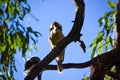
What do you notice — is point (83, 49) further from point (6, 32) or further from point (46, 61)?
point (6, 32)

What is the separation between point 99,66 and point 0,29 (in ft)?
3.65

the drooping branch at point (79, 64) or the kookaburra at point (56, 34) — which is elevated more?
the kookaburra at point (56, 34)

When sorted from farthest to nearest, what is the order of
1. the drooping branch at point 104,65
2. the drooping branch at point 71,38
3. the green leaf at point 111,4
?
the green leaf at point 111,4 → the drooping branch at point 71,38 → the drooping branch at point 104,65

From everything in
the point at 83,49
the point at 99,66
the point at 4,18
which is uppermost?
the point at 4,18

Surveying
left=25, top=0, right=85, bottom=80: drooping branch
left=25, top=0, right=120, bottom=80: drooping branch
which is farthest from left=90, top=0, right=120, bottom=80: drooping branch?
left=25, top=0, right=85, bottom=80: drooping branch

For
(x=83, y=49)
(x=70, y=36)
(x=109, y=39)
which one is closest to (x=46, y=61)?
(x=70, y=36)

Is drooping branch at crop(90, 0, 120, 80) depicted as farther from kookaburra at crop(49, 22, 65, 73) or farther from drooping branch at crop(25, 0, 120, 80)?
kookaburra at crop(49, 22, 65, 73)

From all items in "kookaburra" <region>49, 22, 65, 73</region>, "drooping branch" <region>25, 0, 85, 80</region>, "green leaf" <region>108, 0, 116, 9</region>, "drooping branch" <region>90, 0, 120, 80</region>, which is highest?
"kookaburra" <region>49, 22, 65, 73</region>

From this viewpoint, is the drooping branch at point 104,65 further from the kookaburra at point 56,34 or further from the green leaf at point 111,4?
the kookaburra at point 56,34

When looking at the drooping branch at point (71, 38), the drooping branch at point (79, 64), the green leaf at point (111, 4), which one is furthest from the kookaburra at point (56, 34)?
the drooping branch at point (71, 38)

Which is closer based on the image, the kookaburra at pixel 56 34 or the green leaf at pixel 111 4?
the green leaf at pixel 111 4

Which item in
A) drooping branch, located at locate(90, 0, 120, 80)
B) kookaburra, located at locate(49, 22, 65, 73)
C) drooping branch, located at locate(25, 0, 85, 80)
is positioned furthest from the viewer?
kookaburra, located at locate(49, 22, 65, 73)

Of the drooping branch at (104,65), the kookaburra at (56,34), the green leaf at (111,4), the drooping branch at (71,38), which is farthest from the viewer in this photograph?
the kookaburra at (56,34)

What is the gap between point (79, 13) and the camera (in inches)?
94.7
